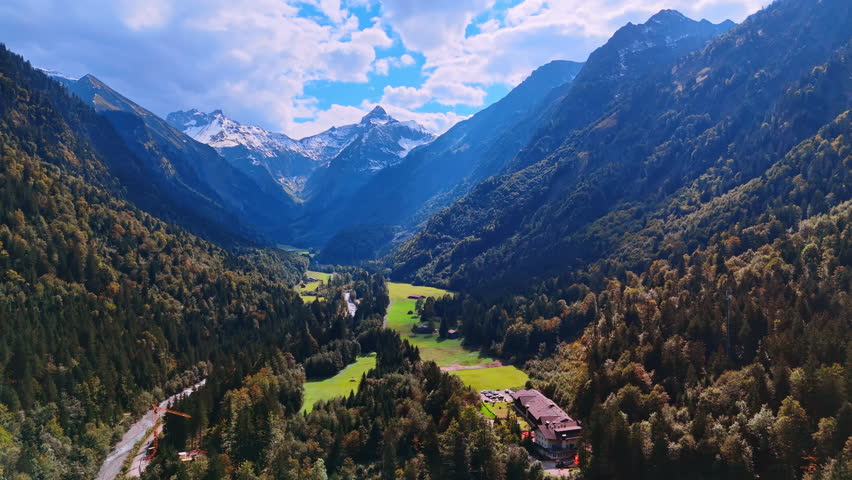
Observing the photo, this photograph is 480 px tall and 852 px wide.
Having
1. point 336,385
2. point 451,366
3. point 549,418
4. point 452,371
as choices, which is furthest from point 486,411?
point 451,366

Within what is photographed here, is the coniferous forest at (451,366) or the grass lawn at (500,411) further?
the grass lawn at (500,411)

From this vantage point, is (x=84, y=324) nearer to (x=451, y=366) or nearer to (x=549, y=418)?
(x=451, y=366)

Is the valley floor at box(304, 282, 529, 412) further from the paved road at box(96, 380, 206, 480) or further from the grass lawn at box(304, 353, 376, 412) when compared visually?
→ the paved road at box(96, 380, 206, 480)

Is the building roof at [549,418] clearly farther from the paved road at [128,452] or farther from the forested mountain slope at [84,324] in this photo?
the paved road at [128,452]

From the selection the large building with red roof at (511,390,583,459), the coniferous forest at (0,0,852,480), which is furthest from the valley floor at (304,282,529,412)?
the large building with red roof at (511,390,583,459)

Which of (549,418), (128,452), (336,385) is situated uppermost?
(549,418)

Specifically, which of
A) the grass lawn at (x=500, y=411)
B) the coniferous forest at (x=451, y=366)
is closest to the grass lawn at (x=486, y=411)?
the grass lawn at (x=500, y=411)
